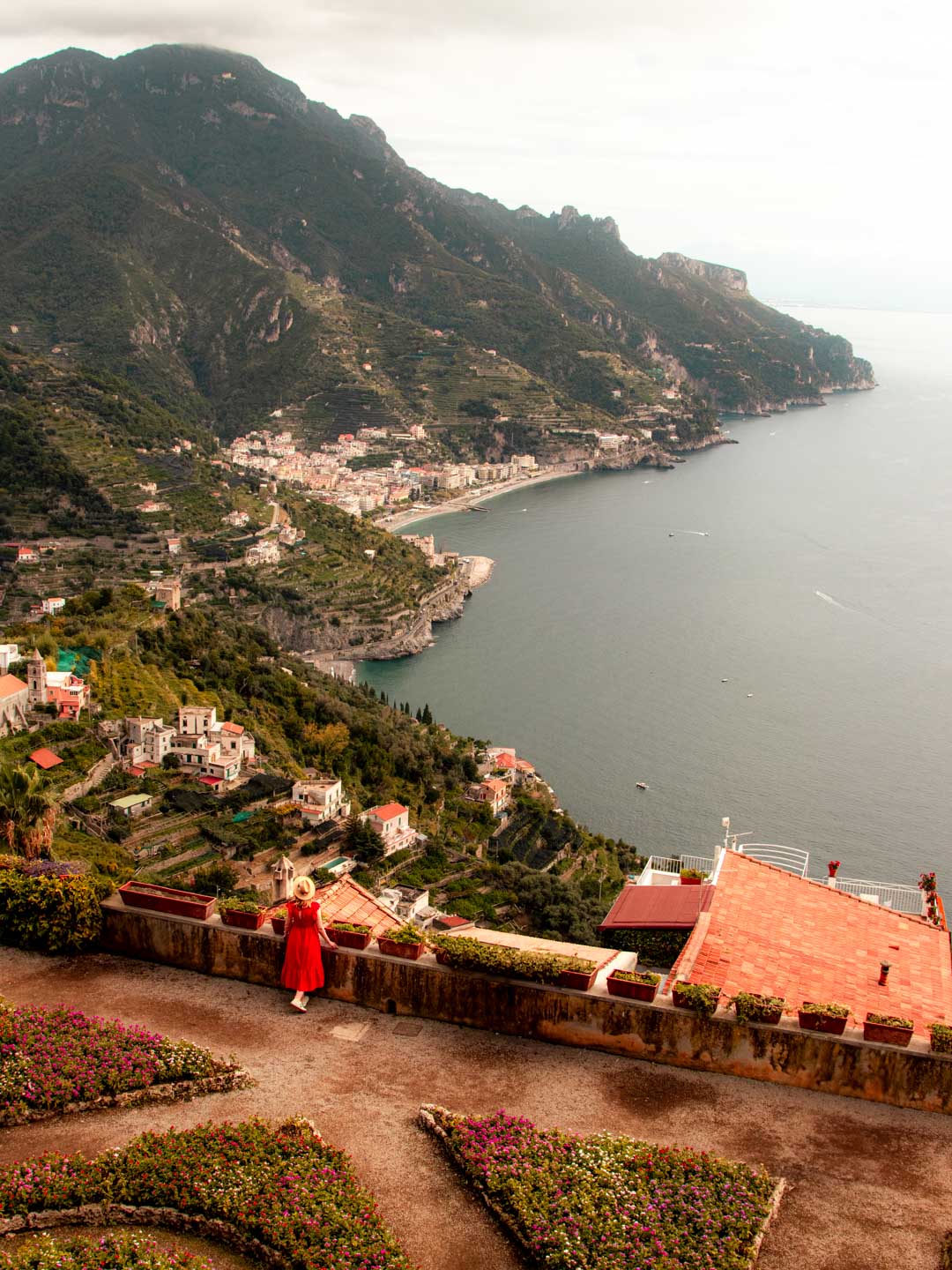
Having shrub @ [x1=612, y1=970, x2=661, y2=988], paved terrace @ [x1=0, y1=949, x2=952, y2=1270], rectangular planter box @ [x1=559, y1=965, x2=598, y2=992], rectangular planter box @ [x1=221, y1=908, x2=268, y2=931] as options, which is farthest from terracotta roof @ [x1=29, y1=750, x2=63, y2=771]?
shrub @ [x1=612, y1=970, x2=661, y2=988]

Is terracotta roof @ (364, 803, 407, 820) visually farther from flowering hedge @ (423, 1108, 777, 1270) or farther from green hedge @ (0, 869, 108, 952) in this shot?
flowering hedge @ (423, 1108, 777, 1270)

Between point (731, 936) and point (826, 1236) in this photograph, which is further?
point (731, 936)

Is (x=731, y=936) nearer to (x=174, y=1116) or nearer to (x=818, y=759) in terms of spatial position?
(x=174, y=1116)

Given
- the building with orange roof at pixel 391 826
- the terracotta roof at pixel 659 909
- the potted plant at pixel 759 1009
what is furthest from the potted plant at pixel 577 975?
the building with orange roof at pixel 391 826

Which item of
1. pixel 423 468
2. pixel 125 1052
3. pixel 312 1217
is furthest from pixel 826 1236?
pixel 423 468

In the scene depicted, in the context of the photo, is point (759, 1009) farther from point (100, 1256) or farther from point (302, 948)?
point (100, 1256)
